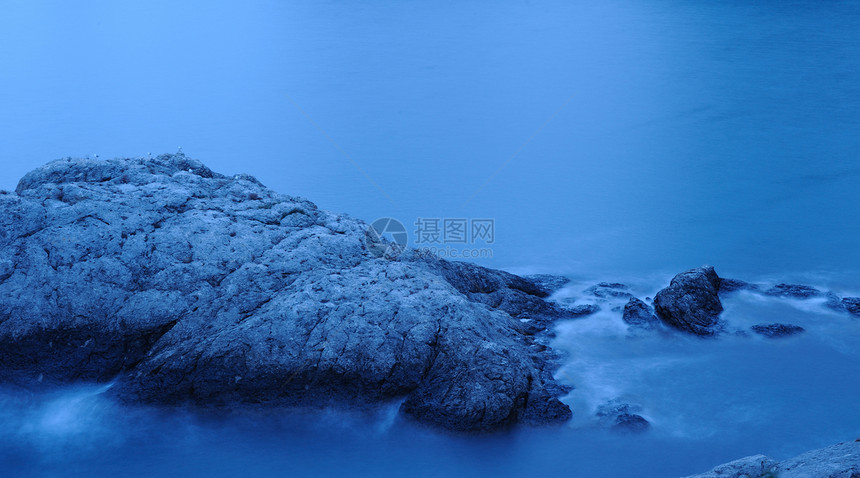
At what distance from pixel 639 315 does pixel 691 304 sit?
2.11 feet

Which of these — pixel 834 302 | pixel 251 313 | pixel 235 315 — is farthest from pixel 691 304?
pixel 235 315

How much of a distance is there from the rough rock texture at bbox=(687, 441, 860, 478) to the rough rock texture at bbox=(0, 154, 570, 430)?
1.94 meters

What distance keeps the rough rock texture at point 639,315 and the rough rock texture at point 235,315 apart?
142 cm

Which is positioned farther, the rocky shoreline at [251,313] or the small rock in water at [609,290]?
the small rock in water at [609,290]

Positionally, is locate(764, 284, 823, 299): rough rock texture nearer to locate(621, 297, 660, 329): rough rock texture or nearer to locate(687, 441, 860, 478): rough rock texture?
locate(621, 297, 660, 329): rough rock texture

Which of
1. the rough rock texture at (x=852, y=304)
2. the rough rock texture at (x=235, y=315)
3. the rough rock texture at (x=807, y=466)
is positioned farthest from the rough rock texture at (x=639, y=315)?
the rough rock texture at (x=807, y=466)

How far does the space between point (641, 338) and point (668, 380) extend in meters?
0.81

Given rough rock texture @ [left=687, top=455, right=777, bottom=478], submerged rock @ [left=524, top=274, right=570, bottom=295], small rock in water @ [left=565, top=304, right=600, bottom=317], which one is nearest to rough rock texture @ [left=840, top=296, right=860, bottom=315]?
small rock in water @ [left=565, top=304, right=600, bottom=317]

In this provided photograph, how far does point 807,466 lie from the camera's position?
643cm

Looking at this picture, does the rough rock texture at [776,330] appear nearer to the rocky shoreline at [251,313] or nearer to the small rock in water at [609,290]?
the rocky shoreline at [251,313]

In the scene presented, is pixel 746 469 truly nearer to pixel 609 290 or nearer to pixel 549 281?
pixel 609 290

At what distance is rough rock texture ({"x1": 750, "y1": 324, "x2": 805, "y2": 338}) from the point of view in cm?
980

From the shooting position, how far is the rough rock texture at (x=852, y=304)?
10.3 meters

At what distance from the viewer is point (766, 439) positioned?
8156 mm
